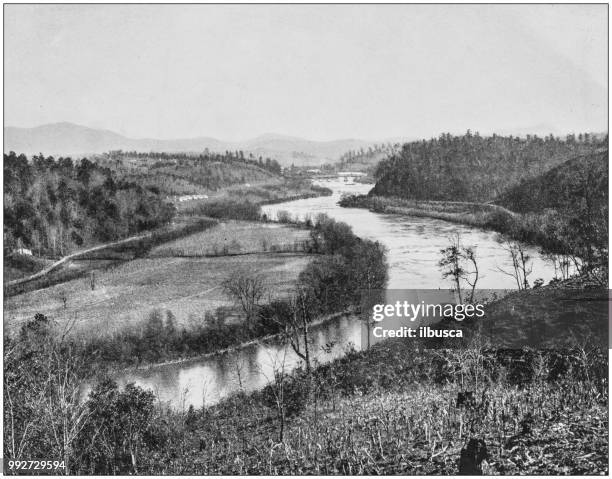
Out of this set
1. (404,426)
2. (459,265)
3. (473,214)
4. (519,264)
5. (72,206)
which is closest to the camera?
(404,426)

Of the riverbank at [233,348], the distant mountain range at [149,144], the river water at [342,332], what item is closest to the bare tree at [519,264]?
the river water at [342,332]

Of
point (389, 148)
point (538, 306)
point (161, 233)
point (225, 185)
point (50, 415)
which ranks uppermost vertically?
point (389, 148)

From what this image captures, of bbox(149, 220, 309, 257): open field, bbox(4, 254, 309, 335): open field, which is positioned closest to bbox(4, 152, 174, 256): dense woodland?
bbox(149, 220, 309, 257): open field

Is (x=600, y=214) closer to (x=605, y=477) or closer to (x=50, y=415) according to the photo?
(x=605, y=477)

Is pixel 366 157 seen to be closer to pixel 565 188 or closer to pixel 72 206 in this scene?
pixel 565 188

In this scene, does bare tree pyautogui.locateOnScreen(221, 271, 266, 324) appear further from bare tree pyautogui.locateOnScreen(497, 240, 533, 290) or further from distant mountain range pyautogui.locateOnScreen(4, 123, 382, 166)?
bare tree pyautogui.locateOnScreen(497, 240, 533, 290)

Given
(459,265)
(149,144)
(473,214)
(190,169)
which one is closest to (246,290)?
(190,169)

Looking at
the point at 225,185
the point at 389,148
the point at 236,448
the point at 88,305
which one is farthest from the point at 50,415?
the point at 389,148
